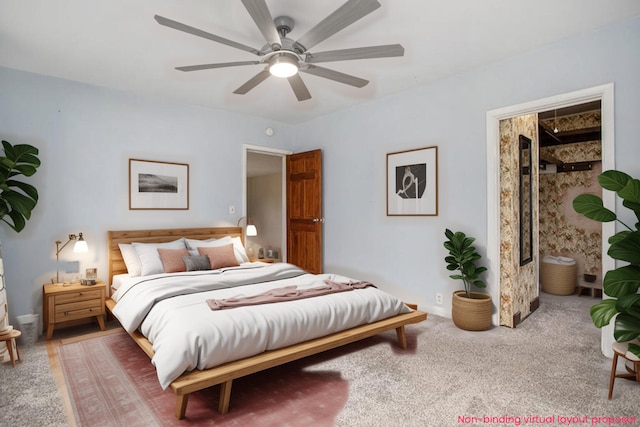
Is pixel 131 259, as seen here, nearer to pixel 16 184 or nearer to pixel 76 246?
pixel 76 246

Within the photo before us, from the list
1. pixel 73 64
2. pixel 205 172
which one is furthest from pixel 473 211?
pixel 73 64

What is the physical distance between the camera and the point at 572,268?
500cm

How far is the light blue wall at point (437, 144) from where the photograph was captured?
113 inches

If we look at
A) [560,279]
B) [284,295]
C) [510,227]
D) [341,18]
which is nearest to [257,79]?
[341,18]

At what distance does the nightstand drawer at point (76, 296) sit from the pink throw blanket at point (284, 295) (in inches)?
66.9

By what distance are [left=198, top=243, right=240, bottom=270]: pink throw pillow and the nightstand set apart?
1.06 metres

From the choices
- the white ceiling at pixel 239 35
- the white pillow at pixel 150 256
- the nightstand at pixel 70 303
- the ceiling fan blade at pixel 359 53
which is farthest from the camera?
the white pillow at pixel 150 256

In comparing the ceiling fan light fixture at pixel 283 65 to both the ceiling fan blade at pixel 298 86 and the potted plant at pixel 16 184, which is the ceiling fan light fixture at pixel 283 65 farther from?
the potted plant at pixel 16 184

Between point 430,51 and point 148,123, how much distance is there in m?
3.29

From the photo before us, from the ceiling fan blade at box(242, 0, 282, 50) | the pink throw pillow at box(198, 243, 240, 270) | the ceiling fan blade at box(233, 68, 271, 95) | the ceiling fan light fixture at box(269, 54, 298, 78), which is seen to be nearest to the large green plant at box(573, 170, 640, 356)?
the ceiling fan light fixture at box(269, 54, 298, 78)

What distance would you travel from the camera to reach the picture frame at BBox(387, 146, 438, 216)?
4.07 meters

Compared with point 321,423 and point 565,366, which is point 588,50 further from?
point 321,423

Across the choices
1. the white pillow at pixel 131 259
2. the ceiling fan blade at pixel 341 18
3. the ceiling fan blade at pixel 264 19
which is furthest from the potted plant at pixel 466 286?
the white pillow at pixel 131 259

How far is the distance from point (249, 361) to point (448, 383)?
4.52 ft
